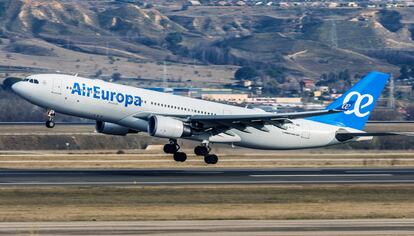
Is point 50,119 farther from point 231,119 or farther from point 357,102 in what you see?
point 357,102

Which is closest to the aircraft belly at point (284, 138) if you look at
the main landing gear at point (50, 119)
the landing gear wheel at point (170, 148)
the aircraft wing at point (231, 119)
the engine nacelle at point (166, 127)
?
the aircraft wing at point (231, 119)

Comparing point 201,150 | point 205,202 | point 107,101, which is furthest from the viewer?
point 201,150

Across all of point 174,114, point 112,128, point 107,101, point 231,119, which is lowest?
point 112,128

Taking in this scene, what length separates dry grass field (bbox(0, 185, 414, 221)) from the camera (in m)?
46.8

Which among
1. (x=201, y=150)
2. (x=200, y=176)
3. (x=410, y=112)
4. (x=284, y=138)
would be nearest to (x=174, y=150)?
(x=201, y=150)

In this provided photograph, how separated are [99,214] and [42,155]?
40812mm

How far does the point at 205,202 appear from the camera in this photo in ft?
171

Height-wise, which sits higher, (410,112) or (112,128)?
(112,128)

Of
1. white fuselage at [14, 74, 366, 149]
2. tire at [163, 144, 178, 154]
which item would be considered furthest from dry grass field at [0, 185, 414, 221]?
tire at [163, 144, 178, 154]

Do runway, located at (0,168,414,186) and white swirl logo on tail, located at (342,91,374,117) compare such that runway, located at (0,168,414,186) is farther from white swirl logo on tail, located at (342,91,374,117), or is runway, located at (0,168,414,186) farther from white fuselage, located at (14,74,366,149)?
white swirl logo on tail, located at (342,91,374,117)

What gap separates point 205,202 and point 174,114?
18689 millimetres

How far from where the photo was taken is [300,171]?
7212 cm

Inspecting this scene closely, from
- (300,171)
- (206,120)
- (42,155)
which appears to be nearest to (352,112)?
(300,171)

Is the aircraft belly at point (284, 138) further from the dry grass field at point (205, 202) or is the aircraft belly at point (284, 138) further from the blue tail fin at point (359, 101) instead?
the dry grass field at point (205, 202)
